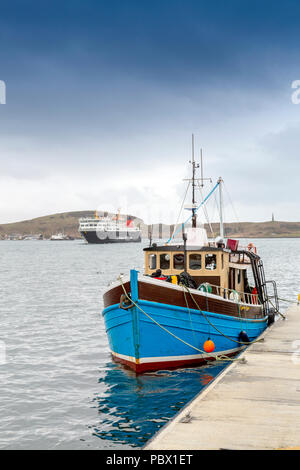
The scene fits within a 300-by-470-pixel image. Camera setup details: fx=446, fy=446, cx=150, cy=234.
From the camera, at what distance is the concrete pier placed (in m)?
7.32

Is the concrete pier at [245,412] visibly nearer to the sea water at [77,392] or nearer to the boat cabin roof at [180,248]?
the sea water at [77,392]

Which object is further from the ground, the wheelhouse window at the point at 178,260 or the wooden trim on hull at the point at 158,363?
the wheelhouse window at the point at 178,260

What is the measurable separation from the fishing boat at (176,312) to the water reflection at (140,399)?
15.9 inches

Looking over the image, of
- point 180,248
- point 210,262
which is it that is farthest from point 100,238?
point 180,248

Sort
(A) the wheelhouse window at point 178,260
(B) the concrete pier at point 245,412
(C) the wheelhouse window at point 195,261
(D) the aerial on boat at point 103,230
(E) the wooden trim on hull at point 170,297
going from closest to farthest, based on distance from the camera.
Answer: (B) the concrete pier at point 245,412 → (E) the wooden trim on hull at point 170,297 → (C) the wheelhouse window at point 195,261 → (A) the wheelhouse window at point 178,260 → (D) the aerial on boat at point 103,230

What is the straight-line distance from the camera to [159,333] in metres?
13.2

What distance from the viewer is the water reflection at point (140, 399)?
1036cm

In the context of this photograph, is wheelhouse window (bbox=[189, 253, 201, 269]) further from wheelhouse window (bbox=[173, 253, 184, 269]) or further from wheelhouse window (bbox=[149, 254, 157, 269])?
wheelhouse window (bbox=[149, 254, 157, 269])

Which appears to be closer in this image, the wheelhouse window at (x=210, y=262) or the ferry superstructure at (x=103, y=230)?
the wheelhouse window at (x=210, y=262)

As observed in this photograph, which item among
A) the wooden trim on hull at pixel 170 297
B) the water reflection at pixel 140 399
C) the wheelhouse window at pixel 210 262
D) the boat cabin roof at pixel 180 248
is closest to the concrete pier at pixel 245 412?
the water reflection at pixel 140 399

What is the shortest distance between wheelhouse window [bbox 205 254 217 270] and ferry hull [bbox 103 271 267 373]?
6.88 ft
